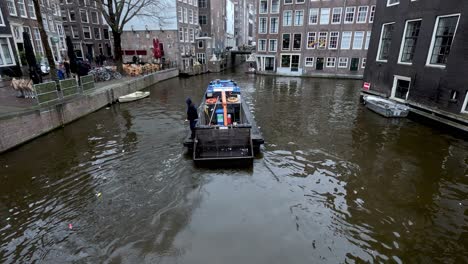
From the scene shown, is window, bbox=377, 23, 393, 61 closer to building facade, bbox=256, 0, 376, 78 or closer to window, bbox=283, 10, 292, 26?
building facade, bbox=256, 0, 376, 78

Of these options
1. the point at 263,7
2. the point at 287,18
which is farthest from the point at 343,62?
the point at 263,7

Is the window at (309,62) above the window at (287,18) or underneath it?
underneath

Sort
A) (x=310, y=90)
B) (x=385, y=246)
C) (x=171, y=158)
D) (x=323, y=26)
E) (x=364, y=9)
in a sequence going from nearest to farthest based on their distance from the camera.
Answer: (x=385, y=246) → (x=171, y=158) → (x=310, y=90) → (x=364, y=9) → (x=323, y=26)

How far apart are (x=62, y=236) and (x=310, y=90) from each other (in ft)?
85.3

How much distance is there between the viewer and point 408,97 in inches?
689

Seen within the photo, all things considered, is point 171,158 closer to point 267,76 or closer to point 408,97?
point 408,97

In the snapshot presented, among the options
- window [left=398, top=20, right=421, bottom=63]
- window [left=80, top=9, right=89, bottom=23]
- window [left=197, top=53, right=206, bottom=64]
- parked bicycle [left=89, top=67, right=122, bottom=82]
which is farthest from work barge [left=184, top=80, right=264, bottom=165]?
window [left=80, top=9, right=89, bottom=23]

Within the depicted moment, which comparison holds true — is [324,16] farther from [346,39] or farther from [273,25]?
[273,25]

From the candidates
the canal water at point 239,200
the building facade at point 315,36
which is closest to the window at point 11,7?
the canal water at point 239,200

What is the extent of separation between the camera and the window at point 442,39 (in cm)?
1443

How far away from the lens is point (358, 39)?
36.7m

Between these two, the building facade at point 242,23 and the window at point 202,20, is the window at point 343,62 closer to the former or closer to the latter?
the window at point 202,20

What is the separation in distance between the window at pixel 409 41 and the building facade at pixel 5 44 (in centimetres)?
3066

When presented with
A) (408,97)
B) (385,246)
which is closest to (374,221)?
(385,246)
